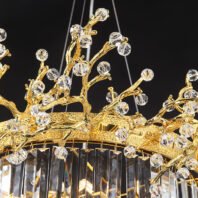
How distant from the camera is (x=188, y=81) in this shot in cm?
238

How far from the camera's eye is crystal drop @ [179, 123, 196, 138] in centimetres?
229

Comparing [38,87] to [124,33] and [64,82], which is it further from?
[124,33]

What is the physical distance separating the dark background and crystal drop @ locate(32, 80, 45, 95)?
132 cm

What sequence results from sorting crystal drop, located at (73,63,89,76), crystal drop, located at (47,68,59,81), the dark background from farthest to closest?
the dark background, crystal drop, located at (47,68,59,81), crystal drop, located at (73,63,89,76)

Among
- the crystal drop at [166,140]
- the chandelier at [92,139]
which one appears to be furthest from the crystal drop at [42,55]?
the crystal drop at [166,140]

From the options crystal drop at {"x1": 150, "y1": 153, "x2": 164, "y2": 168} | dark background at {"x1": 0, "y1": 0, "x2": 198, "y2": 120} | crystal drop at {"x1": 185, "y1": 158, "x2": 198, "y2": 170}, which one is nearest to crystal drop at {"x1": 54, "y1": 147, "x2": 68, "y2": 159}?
crystal drop at {"x1": 150, "y1": 153, "x2": 164, "y2": 168}

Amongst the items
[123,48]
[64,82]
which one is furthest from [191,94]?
[64,82]

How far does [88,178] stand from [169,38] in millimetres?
1309

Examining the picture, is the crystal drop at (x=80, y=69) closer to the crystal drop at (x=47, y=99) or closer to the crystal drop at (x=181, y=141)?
the crystal drop at (x=47, y=99)

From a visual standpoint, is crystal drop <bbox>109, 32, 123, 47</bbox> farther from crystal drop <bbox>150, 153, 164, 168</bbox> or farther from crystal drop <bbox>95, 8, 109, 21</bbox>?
crystal drop <bbox>150, 153, 164, 168</bbox>

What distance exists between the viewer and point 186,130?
90.1 inches

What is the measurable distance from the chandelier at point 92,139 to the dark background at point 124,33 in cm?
99

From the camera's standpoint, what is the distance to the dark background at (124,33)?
11.9 ft

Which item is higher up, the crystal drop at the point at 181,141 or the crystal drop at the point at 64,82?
the crystal drop at the point at 64,82
